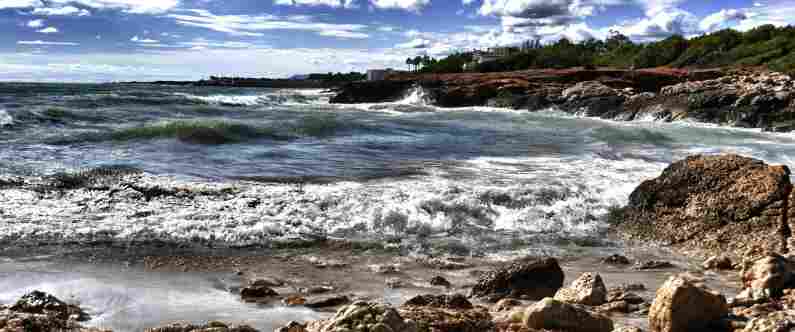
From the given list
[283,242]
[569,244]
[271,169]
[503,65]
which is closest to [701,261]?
[569,244]

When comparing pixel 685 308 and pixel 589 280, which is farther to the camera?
pixel 589 280

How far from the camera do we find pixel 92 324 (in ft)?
16.4

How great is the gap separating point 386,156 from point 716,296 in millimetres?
11863

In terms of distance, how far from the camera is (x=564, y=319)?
411 centimetres

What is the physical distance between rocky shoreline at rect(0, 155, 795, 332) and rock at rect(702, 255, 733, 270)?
0.01 metres

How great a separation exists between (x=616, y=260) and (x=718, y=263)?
1053 mm

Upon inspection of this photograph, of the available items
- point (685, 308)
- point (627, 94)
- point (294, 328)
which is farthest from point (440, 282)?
point (627, 94)

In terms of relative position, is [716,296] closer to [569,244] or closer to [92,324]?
[569,244]

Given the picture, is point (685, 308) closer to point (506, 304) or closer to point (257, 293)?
point (506, 304)

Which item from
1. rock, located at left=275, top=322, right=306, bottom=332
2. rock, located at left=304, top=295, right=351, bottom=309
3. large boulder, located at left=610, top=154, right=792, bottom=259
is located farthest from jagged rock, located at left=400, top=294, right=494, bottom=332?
large boulder, located at left=610, top=154, right=792, bottom=259

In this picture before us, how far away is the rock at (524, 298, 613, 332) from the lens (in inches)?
161

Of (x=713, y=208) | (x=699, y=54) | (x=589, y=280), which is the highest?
(x=699, y=54)

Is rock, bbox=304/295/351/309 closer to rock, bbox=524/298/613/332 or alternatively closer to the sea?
the sea

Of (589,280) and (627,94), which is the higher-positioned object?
(627,94)
